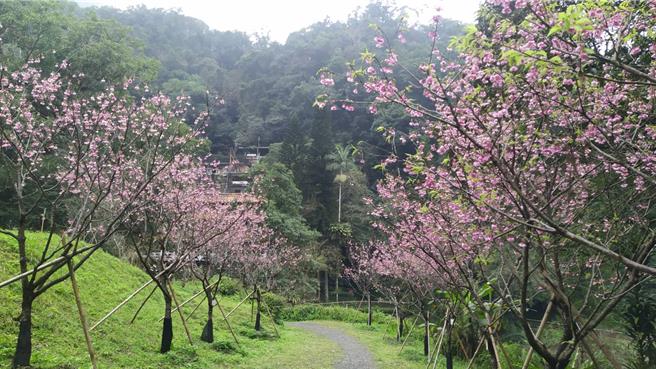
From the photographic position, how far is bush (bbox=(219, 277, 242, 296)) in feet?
75.3

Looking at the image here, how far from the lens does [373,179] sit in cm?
4847

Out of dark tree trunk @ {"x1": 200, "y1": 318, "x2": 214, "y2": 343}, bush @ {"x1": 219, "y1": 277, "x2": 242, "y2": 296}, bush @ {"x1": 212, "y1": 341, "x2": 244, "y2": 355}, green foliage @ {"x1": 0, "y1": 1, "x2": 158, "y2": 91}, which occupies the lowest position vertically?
bush @ {"x1": 219, "y1": 277, "x2": 242, "y2": 296}

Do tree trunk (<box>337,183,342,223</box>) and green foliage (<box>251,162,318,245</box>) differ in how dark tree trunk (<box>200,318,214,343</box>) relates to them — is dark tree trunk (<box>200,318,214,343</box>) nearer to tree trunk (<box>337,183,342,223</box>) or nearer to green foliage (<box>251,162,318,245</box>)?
green foliage (<box>251,162,318,245</box>)

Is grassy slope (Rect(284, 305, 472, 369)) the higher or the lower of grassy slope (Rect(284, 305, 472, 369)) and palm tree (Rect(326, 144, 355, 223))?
the lower

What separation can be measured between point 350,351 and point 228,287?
10.3 metres

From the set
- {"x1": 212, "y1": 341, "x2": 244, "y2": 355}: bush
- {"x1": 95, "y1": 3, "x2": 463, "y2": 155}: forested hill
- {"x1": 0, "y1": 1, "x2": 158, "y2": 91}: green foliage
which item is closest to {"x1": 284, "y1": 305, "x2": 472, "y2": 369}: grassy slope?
{"x1": 212, "y1": 341, "x2": 244, "y2": 355}: bush

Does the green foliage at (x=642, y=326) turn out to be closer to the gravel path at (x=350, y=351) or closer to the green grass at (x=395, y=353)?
the green grass at (x=395, y=353)

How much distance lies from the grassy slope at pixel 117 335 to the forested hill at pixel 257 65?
30.5 meters

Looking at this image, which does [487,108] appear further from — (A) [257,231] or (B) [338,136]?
(B) [338,136]

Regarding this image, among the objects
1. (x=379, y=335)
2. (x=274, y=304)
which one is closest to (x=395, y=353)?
(x=379, y=335)

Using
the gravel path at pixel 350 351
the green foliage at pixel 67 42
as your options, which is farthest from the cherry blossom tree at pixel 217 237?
the green foliage at pixel 67 42

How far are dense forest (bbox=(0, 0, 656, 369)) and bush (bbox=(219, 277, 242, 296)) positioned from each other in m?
0.12

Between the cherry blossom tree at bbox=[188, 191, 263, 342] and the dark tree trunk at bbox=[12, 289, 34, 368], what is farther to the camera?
the cherry blossom tree at bbox=[188, 191, 263, 342]

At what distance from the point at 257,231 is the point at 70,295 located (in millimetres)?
11262
